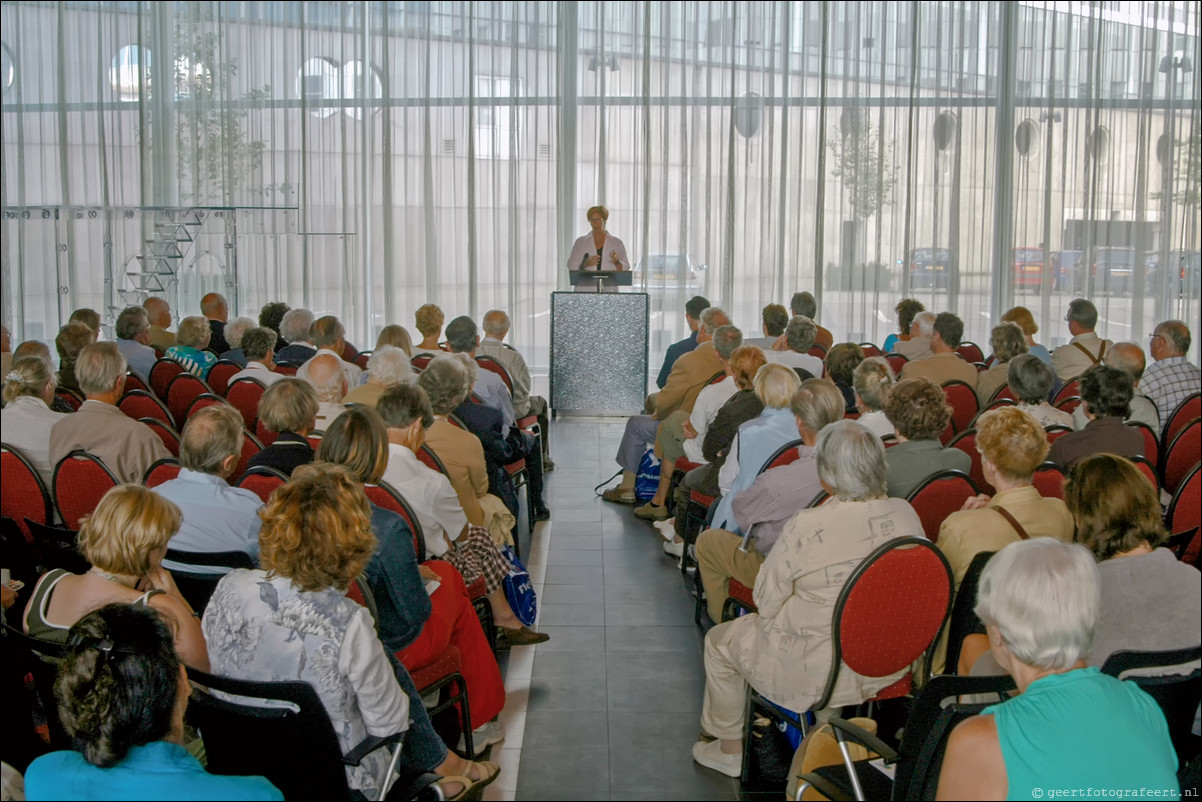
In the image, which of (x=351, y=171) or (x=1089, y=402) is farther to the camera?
(x=351, y=171)

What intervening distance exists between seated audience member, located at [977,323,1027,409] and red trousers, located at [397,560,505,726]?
3.73 meters

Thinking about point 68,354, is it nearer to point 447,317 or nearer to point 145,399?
point 145,399

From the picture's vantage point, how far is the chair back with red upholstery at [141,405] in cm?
544

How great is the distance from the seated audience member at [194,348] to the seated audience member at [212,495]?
3.36 meters

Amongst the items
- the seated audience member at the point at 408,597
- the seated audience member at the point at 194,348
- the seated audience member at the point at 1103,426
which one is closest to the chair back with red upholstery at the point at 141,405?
the seated audience member at the point at 194,348

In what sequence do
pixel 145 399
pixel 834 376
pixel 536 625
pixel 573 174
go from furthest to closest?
pixel 573 174, pixel 834 376, pixel 145 399, pixel 536 625

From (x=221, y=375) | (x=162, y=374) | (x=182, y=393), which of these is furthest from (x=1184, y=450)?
(x=162, y=374)

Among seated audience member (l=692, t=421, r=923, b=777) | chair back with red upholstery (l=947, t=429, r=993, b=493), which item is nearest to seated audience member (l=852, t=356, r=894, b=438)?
chair back with red upholstery (l=947, t=429, r=993, b=493)

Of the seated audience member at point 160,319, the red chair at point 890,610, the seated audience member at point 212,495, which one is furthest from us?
the seated audience member at point 160,319

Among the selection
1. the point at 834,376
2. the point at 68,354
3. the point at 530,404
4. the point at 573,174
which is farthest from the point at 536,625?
the point at 573,174

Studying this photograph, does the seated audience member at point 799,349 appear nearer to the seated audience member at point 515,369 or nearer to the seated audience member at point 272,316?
the seated audience member at point 515,369

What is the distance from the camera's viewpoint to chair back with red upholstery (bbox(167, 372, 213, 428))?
6035 millimetres

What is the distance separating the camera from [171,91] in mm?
12656

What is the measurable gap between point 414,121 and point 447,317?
2.21m
